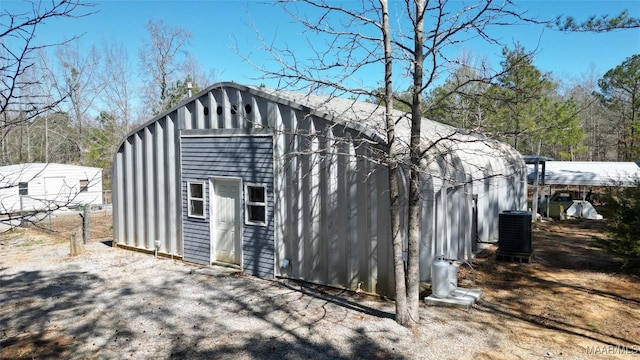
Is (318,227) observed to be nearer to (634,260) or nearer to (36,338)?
(36,338)

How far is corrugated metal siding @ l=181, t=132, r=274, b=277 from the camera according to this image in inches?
373

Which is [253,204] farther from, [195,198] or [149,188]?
[149,188]

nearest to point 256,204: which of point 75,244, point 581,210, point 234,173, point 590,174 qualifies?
point 234,173

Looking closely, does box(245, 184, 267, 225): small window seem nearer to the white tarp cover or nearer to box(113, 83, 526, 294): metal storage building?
box(113, 83, 526, 294): metal storage building

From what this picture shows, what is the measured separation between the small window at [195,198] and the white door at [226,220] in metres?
0.48

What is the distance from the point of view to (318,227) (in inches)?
342

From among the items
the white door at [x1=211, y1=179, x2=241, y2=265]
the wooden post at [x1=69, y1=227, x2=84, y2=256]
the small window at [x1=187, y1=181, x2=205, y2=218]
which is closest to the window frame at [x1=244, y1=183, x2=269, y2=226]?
the white door at [x1=211, y1=179, x2=241, y2=265]

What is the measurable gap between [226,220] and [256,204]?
1.17 metres

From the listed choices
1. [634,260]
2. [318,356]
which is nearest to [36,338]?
[318,356]

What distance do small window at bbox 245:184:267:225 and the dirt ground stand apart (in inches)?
51.5

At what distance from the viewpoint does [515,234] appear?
33.9ft

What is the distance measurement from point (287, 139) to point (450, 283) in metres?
4.28

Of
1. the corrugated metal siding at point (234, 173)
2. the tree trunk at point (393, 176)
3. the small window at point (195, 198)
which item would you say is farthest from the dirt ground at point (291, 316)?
the small window at point (195, 198)

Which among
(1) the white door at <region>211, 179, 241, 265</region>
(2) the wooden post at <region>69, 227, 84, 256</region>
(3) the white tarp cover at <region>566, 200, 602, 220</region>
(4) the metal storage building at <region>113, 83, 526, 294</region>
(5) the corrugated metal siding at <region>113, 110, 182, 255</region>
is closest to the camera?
(4) the metal storage building at <region>113, 83, 526, 294</region>
